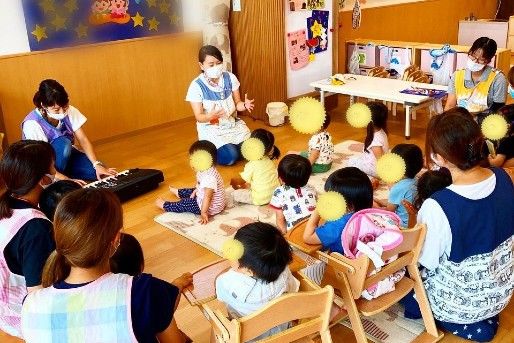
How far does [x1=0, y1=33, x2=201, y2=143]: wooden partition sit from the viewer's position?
400 centimetres

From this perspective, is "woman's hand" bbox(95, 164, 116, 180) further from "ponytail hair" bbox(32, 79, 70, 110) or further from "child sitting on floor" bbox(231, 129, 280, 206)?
"child sitting on floor" bbox(231, 129, 280, 206)

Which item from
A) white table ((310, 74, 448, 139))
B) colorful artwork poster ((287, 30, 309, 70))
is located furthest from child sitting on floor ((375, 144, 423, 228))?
colorful artwork poster ((287, 30, 309, 70))

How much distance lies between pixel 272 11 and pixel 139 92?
1.37 meters

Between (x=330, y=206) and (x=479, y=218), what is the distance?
21.2 inches

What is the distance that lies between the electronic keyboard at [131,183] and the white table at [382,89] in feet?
5.93

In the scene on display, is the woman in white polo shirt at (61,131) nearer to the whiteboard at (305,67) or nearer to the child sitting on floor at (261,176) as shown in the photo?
the child sitting on floor at (261,176)

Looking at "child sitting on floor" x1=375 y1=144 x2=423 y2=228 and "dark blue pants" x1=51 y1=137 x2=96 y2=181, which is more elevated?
"child sitting on floor" x1=375 y1=144 x2=423 y2=228

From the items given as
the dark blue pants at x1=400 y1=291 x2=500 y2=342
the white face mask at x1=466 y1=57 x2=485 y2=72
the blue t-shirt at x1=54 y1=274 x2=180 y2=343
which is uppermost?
the white face mask at x1=466 y1=57 x2=485 y2=72

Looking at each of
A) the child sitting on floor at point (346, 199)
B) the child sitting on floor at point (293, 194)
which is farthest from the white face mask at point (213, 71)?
the child sitting on floor at point (346, 199)

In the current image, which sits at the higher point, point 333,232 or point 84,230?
point 84,230

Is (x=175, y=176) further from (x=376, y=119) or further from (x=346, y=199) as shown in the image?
(x=346, y=199)

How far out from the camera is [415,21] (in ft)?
21.7

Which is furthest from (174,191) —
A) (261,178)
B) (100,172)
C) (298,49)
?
(298,49)

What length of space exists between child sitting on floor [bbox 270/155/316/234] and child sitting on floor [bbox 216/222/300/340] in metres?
0.84
